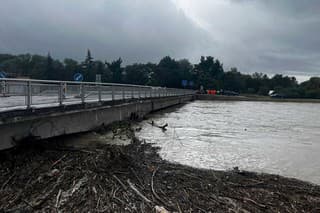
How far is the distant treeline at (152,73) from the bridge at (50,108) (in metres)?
89.0

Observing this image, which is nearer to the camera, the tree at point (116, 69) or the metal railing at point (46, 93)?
the metal railing at point (46, 93)

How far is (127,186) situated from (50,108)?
491 cm

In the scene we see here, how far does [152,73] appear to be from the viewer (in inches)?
4557

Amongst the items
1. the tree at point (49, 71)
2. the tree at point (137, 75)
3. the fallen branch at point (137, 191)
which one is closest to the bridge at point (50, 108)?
the fallen branch at point (137, 191)

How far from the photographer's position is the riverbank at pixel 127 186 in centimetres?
657

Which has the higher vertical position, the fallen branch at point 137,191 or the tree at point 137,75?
the tree at point 137,75

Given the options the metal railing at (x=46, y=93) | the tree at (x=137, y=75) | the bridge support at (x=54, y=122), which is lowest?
the bridge support at (x=54, y=122)

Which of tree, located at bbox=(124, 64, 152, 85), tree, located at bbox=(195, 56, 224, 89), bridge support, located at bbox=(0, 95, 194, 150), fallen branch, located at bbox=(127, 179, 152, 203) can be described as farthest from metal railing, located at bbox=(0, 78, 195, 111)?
tree, located at bbox=(195, 56, 224, 89)

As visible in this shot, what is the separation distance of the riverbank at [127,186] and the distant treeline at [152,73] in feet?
316

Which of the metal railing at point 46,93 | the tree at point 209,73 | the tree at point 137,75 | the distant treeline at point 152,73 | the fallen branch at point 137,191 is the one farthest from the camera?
the tree at point 209,73

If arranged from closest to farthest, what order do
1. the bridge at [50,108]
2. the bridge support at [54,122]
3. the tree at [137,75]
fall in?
the bridge support at [54,122] < the bridge at [50,108] < the tree at [137,75]

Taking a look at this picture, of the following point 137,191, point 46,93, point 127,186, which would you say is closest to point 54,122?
point 46,93

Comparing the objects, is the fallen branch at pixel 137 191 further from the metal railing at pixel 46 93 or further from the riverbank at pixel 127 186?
the metal railing at pixel 46 93

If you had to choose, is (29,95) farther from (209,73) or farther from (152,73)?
(209,73)
